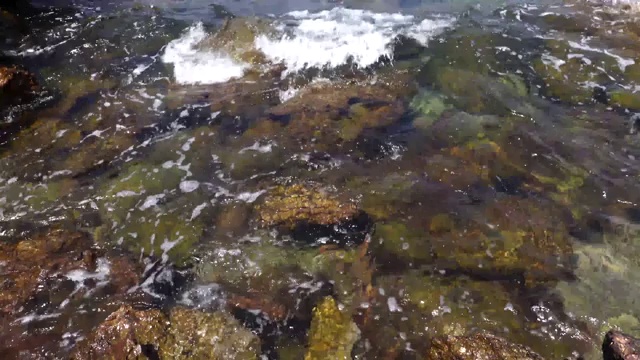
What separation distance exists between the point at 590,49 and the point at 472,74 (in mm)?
3306

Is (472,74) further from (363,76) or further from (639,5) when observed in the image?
(639,5)

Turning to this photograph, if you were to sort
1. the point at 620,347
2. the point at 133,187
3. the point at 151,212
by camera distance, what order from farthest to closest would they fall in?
1. the point at 133,187
2. the point at 151,212
3. the point at 620,347

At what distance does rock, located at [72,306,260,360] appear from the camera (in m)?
4.73

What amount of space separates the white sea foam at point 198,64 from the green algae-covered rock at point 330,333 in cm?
651

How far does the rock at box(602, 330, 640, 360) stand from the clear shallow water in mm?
572

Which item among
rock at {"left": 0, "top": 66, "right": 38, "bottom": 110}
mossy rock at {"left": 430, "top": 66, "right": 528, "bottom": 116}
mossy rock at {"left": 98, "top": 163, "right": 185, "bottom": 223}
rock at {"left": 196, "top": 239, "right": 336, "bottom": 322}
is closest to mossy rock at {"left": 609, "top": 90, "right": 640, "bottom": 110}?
mossy rock at {"left": 430, "top": 66, "right": 528, "bottom": 116}

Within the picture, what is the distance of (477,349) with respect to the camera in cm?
456

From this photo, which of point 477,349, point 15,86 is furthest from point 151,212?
point 15,86

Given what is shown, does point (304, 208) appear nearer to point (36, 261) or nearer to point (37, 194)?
point (36, 261)

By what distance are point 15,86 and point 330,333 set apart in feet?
29.0

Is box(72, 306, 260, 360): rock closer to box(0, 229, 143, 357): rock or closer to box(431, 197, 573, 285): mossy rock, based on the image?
box(0, 229, 143, 357): rock

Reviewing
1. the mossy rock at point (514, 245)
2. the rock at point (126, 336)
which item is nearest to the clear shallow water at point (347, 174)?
the mossy rock at point (514, 245)

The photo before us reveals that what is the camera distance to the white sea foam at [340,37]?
10445mm

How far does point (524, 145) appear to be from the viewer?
7.54 metres
